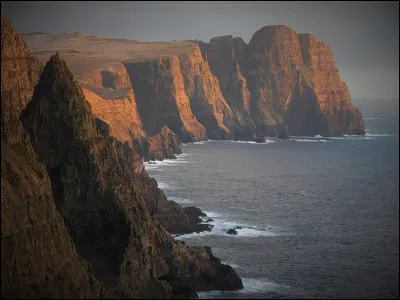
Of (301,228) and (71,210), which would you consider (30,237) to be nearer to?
(71,210)

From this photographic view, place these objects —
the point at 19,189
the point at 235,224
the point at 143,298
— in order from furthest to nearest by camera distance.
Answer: the point at 235,224 < the point at 143,298 < the point at 19,189

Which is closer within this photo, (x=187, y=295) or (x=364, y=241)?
(x=187, y=295)

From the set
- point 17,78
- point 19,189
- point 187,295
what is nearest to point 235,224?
point 187,295

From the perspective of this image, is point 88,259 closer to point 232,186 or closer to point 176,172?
point 232,186

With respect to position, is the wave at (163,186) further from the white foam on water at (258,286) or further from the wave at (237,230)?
the white foam on water at (258,286)

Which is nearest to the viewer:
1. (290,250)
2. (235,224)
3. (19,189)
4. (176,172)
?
(19,189)

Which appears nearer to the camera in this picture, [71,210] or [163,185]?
[71,210]

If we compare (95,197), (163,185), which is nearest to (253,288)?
(95,197)
